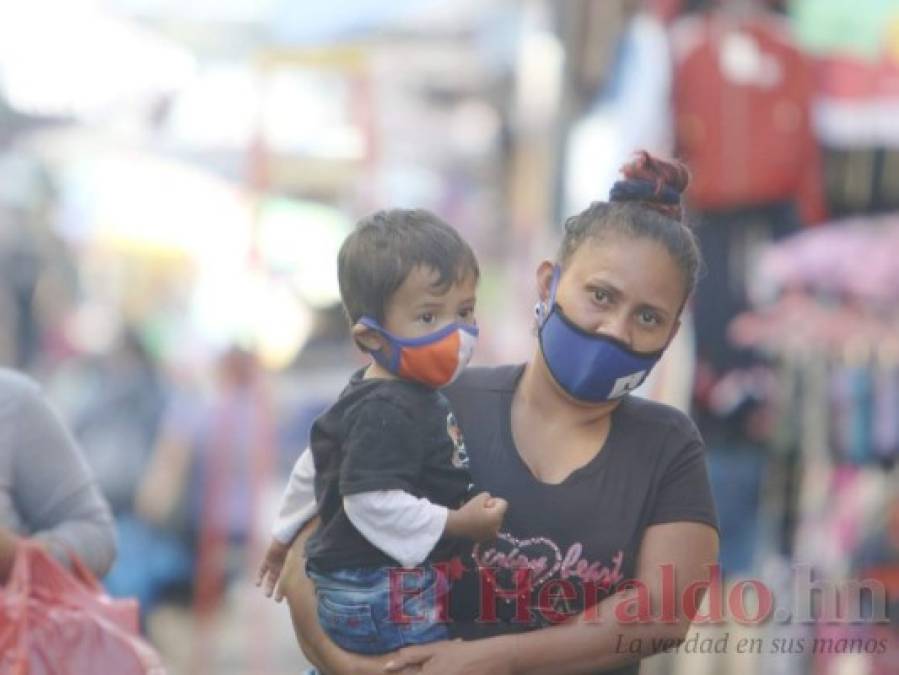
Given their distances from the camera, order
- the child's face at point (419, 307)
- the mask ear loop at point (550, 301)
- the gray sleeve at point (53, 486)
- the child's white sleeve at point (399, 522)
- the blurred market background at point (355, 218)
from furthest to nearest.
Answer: the blurred market background at point (355, 218) < the gray sleeve at point (53, 486) < the mask ear loop at point (550, 301) < the child's face at point (419, 307) < the child's white sleeve at point (399, 522)

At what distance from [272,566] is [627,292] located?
88 centimetres

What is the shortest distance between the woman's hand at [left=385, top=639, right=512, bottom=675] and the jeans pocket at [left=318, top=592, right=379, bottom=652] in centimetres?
7

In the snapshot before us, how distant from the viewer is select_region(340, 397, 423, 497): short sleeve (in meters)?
3.41

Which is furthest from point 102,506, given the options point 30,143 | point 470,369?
point 30,143

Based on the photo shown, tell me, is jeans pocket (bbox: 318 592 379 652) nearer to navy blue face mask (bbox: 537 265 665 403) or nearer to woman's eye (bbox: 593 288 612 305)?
navy blue face mask (bbox: 537 265 665 403)

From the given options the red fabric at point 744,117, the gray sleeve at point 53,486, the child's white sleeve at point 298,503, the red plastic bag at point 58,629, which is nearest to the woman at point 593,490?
the child's white sleeve at point 298,503

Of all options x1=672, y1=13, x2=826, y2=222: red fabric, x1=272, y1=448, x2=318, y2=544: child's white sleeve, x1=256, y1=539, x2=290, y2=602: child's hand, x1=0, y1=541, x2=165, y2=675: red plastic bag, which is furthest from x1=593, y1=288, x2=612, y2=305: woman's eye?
x1=672, y1=13, x2=826, y2=222: red fabric

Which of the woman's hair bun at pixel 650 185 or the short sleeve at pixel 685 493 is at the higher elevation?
the woman's hair bun at pixel 650 185

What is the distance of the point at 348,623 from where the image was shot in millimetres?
3537

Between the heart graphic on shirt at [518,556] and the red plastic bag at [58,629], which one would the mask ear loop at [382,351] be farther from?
the red plastic bag at [58,629]

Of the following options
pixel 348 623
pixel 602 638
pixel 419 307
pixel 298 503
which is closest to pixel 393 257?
pixel 419 307

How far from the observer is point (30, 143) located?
13.2 m

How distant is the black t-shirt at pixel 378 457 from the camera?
135 inches

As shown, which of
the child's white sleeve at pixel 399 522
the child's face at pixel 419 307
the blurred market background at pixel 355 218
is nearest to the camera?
the child's white sleeve at pixel 399 522
